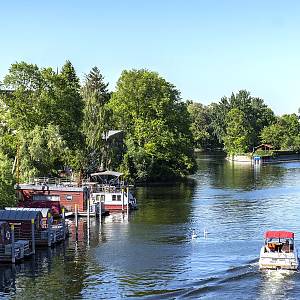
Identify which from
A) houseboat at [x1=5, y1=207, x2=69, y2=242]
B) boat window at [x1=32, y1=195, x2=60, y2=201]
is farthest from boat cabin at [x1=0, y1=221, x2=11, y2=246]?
boat window at [x1=32, y1=195, x2=60, y2=201]

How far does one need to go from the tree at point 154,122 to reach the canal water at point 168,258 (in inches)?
1268

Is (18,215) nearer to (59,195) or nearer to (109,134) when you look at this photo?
(59,195)

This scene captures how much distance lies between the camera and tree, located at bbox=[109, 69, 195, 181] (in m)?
125

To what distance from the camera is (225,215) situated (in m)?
78.1

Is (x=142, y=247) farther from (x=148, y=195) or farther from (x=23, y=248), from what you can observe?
(x=148, y=195)

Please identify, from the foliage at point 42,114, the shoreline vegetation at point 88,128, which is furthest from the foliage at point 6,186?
the foliage at point 42,114

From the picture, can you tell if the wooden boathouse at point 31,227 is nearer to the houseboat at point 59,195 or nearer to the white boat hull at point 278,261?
the houseboat at point 59,195

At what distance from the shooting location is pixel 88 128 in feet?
351

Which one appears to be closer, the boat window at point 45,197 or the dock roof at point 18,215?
the dock roof at point 18,215

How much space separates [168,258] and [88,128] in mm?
56306

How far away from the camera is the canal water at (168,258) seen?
43.7m

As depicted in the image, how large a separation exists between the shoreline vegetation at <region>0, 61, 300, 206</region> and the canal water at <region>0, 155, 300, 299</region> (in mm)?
15691

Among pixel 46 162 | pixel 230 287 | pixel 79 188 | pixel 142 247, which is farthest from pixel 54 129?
pixel 230 287

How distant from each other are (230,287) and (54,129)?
53240mm
